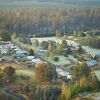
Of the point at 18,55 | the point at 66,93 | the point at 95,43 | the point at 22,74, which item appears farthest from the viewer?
the point at 95,43

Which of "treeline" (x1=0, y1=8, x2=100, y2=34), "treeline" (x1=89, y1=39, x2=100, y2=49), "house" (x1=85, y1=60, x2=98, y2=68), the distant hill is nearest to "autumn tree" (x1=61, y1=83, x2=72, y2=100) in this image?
"house" (x1=85, y1=60, x2=98, y2=68)

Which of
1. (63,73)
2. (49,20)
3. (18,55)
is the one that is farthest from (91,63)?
(49,20)

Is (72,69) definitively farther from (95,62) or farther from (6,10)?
(6,10)

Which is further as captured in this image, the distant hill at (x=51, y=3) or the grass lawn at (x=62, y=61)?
the distant hill at (x=51, y=3)

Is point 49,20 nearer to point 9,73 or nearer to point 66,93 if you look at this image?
point 9,73

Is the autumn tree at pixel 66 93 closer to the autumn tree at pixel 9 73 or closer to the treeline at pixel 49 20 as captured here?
the autumn tree at pixel 9 73

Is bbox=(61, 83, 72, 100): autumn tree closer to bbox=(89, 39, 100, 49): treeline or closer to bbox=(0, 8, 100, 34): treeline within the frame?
bbox=(89, 39, 100, 49): treeline

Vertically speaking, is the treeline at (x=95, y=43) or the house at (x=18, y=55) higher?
the house at (x=18, y=55)

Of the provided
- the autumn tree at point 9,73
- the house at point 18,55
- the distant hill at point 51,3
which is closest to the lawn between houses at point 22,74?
the autumn tree at point 9,73
